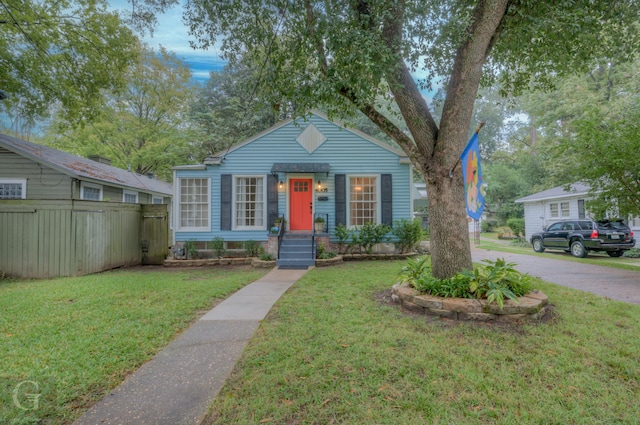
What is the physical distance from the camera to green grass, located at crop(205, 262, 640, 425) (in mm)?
2012

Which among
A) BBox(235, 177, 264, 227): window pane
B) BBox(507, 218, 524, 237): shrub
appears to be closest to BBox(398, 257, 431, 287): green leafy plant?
BBox(235, 177, 264, 227): window pane

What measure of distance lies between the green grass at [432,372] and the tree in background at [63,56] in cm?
1152

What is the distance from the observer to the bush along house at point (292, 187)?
9.96 metres

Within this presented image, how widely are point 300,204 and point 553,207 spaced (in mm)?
15704

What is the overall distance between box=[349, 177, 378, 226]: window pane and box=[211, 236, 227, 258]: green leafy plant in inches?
176

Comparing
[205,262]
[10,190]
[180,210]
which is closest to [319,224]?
[205,262]

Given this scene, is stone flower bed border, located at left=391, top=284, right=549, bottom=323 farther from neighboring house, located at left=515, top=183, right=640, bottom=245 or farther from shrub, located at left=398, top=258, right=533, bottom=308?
neighboring house, located at left=515, top=183, right=640, bottom=245

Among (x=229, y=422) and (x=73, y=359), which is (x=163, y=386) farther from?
→ (x=73, y=359)

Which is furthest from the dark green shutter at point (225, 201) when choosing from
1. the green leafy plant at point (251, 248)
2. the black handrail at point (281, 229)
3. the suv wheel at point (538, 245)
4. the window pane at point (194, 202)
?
the suv wheel at point (538, 245)

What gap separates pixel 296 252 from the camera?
8.93m

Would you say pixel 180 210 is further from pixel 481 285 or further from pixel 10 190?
pixel 481 285

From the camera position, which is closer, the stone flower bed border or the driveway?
the stone flower bed border

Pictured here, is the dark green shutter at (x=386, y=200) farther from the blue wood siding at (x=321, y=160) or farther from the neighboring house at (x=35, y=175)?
the neighboring house at (x=35, y=175)

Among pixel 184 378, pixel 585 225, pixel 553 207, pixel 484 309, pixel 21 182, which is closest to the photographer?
pixel 184 378
